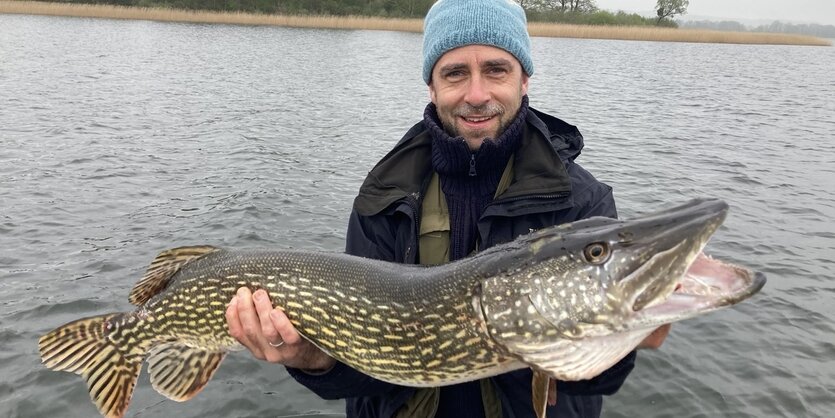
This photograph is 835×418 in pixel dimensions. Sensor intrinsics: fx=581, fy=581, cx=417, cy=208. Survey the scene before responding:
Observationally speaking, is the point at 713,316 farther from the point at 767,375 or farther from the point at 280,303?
the point at 280,303

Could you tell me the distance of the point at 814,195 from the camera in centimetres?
754

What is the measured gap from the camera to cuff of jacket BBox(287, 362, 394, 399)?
2.25m

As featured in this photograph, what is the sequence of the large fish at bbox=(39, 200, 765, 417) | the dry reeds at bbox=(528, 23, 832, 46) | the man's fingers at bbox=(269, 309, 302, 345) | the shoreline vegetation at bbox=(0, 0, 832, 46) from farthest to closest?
the dry reeds at bbox=(528, 23, 832, 46)
the shoreline vegetation at bbox=(0, 0, 832, 46)
the man's fingers at bbox=(269, 309, 302, 345)
the large fish at bbox=(39, 200, 765, 417)

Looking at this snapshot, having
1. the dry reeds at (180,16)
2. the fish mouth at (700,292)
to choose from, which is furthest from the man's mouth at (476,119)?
the dry reeds at (180,16)

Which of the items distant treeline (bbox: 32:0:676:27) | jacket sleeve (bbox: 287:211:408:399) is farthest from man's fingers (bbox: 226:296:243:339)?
distant treeline (bbox: 32:0:676:27)

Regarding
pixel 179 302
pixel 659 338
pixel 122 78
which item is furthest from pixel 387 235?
pixel 122 78

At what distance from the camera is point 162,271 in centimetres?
247

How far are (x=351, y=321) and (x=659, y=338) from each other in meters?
1.05

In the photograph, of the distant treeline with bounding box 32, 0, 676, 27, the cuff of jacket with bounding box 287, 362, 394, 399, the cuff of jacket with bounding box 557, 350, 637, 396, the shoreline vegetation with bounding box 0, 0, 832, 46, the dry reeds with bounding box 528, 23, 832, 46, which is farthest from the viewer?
the distant treeline with bounding box 32, 0, 676, 27

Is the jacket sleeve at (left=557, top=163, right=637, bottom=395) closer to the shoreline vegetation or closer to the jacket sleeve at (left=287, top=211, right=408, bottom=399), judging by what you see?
the jacket sleeve at (left=287, top=211, right=408, bottom=399)

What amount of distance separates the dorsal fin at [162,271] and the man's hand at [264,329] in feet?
1.29

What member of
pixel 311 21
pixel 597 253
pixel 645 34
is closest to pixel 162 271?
pixel 597 253

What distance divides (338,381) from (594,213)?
1.18 metres

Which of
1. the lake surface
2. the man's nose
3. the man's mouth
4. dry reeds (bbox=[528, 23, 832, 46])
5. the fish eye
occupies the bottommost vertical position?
the lake surface
